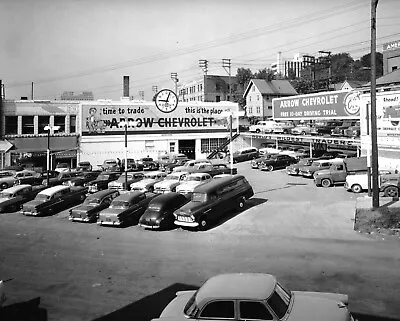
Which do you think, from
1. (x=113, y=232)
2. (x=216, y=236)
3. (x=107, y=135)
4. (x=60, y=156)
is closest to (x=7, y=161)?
(x=60, y=156)

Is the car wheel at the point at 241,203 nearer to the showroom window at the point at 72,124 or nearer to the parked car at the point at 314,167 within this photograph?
the parked car at the point at 314,167

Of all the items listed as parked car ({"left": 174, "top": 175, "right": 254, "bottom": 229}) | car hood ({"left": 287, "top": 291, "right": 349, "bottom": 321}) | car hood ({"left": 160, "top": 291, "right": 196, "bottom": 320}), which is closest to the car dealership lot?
parked car ({"left": 174, "top": 175, "right": 254, "bottom": 229})

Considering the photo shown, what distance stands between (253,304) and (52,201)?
19.5 m

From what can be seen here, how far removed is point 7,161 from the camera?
141ft

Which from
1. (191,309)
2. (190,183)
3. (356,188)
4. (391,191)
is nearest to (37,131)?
(190,183)

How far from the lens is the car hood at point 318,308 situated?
6.68 metres

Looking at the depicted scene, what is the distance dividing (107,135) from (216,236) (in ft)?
112

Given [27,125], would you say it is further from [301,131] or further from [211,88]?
[211,88]

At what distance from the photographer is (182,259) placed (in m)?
13.6

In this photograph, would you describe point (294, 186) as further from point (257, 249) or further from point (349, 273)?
point (349, 273)

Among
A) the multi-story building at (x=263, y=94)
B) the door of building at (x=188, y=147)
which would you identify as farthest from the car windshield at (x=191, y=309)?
the multi-story building at (x=263, y=94)

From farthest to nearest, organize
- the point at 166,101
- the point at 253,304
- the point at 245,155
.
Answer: the point at 166,101, the point at 245,155, the point at 253,304

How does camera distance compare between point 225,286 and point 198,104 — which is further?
point 198,104

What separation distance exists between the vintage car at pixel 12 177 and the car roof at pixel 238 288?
27.6 meters
